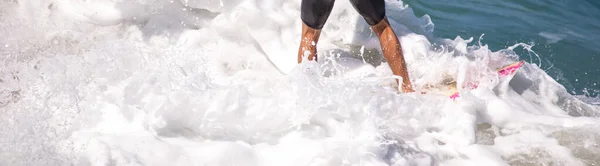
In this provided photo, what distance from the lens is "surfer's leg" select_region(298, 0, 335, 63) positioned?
3.22 meters

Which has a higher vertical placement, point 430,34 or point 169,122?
point 169,122

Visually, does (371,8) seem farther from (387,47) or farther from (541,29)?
(541,29)

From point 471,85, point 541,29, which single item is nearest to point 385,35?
point 471,85

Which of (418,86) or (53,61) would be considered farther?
(418,86)

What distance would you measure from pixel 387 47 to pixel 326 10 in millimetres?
460

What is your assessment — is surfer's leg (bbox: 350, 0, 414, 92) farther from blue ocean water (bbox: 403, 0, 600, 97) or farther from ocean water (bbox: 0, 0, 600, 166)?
blue ocean water (bbox: 403, 0, 600, 97)

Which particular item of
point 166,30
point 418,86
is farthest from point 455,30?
point 166,30

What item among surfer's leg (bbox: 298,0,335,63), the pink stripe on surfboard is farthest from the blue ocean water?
surfer's leg (bbox: 298,0,335,63)

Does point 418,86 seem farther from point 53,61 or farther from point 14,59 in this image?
point 14,59

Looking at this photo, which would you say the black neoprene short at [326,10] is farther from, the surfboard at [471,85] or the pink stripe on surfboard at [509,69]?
the pink stripe on surfboard at [509,69]

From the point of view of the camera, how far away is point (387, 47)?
326 cm

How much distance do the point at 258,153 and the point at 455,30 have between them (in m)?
3.94

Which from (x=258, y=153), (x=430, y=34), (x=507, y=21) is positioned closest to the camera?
(x=258, y=153)

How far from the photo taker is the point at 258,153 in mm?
2287
